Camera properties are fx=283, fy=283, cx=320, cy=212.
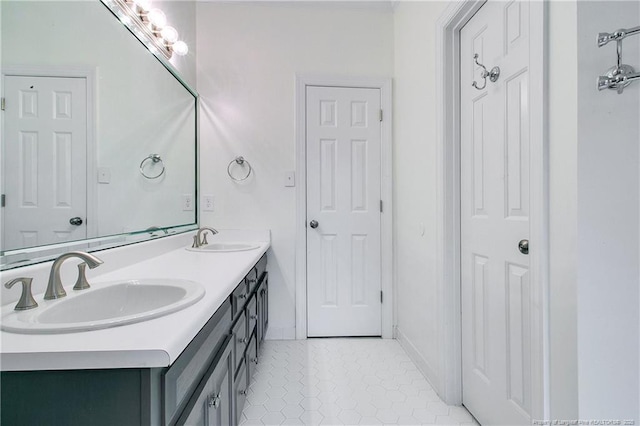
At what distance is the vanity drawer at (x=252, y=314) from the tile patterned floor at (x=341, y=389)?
38cm

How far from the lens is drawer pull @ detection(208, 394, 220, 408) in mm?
834

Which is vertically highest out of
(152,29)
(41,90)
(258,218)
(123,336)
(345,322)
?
(152,29)

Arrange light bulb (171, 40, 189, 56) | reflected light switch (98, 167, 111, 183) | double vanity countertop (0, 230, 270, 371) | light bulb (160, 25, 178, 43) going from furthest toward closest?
light bulb (171, 40, 189, 56) < light bulb (160, 25, 178, 43) < reflected light switch (98, 167, 111, 183) < double vanity countertop (0, 230, 270, 371)

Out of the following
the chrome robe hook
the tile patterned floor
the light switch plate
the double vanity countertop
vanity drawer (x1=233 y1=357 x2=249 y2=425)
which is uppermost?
the chrome robe hook

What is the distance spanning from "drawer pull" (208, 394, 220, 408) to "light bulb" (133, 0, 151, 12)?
181cm

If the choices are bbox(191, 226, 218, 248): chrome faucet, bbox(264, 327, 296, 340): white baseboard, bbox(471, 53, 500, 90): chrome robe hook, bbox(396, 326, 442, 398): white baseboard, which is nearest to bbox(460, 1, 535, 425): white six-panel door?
bbox(471, 53, 500, 90): chrome robe hook

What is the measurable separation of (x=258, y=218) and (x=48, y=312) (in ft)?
4.89

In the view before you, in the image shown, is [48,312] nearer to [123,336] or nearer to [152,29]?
[123,336]

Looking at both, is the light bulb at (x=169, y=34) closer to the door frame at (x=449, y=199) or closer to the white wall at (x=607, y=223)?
the door frame at (x=449, y=199)

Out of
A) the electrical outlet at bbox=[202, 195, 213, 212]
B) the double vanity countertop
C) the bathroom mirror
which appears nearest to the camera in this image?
the double vanity countertop

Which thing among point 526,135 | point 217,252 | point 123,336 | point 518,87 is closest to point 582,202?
point 526,135

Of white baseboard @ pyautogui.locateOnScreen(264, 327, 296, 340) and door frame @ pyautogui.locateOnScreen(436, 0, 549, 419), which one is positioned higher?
door frame @ pyautogui.locateOnScreen(436, 0, 549, 419)

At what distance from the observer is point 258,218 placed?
2164 millimetres

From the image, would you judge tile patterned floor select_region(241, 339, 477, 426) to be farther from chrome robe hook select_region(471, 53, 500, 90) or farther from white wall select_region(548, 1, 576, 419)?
chrome robe hook select_region(471, 53, 500, 90)
